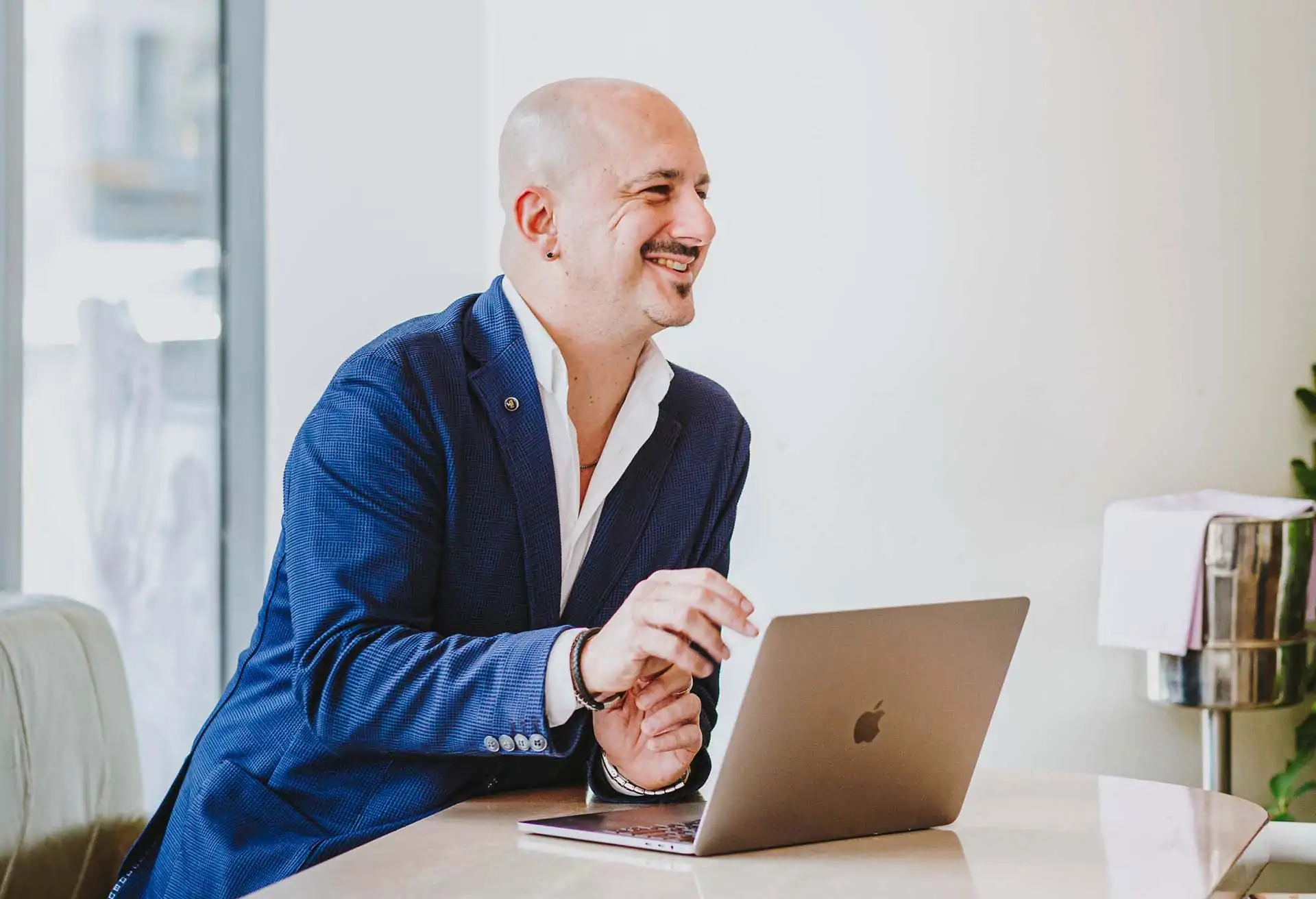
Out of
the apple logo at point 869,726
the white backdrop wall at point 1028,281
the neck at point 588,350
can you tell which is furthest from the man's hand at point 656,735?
the white backdrop wall at point 1028,281

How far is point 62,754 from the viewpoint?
165cm

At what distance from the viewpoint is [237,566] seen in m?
3.15

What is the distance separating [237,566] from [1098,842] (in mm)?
2318

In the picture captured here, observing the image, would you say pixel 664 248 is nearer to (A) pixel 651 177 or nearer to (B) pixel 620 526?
(A) pixel 651 177

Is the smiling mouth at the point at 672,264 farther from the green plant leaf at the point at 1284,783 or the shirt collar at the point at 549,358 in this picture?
the green plant leaf at the point at 1284,783

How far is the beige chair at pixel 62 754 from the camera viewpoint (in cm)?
156

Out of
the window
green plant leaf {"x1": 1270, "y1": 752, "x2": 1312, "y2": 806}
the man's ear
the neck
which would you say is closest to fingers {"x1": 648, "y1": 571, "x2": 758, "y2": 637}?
the neck

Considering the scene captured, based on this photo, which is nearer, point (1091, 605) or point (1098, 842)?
point (1098, 842)

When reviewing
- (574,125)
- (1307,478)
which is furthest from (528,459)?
(1307,478)

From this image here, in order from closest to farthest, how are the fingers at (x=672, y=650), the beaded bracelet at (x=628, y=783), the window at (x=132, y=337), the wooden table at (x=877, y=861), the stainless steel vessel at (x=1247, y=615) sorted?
1. the wooden table at (x=877, y=861)
2. the fingers at (x=672, y=650)
3. the beaded bracelet at (x=628, y=783)
4. the window at (x=132, y=337)
5. the stainless steel vessel at (x=1247, y=615)

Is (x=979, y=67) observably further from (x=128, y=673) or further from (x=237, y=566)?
(x=128, y=673)

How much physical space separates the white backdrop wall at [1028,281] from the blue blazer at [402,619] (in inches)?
66.2

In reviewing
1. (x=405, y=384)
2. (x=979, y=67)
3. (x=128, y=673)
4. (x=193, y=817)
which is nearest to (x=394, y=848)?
(x=193, y=817)

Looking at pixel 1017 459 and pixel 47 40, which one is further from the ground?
pixel 47 40
